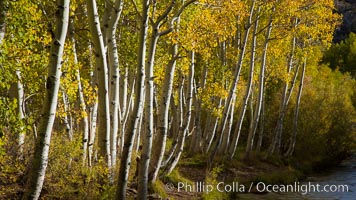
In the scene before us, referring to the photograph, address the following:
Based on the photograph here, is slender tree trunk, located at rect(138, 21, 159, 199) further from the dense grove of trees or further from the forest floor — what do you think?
the forest floor

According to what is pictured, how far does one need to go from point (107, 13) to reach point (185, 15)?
2.20 m

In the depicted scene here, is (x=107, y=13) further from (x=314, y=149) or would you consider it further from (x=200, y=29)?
(x=314, y=149)

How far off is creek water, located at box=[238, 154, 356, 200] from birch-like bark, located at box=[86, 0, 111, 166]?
286 inches

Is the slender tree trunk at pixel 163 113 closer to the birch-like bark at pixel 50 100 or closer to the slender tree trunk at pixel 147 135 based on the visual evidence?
the slender tree trunk at pixel 147 135

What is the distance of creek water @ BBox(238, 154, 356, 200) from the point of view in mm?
15067

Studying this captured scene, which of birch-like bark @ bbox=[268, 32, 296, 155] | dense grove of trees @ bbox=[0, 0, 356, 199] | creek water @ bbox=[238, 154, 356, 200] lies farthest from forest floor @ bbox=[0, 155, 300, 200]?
birch-like bark @ bbox=[268, 32, 296, 155]

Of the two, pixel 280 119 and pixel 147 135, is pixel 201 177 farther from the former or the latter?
pixel 280 119

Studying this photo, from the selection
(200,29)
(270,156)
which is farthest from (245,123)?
(200,29)

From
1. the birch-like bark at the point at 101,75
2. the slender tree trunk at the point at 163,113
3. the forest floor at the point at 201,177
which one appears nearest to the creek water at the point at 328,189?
the forest floor at the point at 201,177

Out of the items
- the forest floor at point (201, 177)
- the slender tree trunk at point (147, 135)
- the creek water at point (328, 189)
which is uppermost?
the slender tree trunk at point (147, 135)

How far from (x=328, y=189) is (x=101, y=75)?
12426 mm

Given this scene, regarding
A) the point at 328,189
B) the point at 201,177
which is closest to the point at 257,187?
the point at 201,177

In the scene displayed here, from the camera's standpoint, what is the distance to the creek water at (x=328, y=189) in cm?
1507

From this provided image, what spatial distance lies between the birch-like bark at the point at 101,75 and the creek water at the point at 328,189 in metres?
7.26
